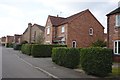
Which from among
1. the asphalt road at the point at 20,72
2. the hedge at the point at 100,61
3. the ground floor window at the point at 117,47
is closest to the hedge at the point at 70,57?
the asphalt road at the point at 20,72

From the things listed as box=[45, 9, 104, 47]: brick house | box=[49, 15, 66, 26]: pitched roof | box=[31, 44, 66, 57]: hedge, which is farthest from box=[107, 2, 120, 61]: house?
box=[49, 15, 66, 26]: pitched roof

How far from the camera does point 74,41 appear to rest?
42.9 m

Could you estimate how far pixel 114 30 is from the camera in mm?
26062

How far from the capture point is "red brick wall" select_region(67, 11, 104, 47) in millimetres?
42562

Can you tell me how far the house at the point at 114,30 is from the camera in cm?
2530

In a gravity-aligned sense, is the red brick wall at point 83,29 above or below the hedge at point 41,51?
above

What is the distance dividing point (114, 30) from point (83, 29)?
693 inches

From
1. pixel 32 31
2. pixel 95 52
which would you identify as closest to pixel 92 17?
pixel 95 52

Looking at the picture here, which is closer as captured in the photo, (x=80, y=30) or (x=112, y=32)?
(x=112, y=32)

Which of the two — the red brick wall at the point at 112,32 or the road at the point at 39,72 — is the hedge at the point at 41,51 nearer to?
the red brick wall at the point at 112,32

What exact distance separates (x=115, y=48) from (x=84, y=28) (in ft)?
59.6

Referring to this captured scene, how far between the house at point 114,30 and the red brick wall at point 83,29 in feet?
51.3

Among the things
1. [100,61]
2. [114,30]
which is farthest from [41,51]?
[100,61]

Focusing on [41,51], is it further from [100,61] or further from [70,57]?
[100,61]
